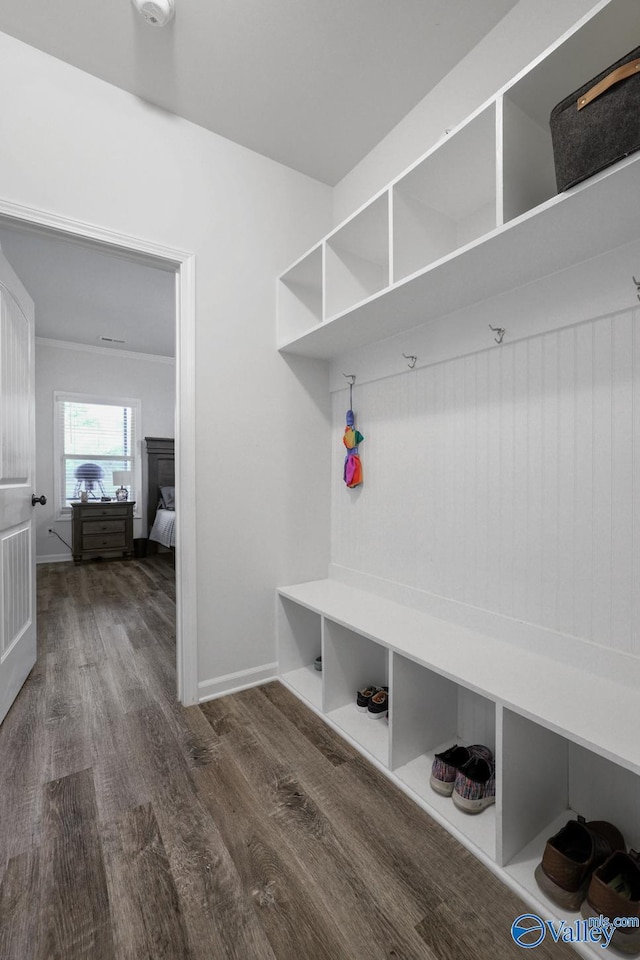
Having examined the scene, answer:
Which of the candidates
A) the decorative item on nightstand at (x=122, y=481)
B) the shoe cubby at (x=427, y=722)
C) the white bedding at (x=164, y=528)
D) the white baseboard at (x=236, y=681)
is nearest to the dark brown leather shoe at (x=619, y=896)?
the shoe cubby at (x=427, y=722)

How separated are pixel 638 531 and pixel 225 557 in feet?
5.43

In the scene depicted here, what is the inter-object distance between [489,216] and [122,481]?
5.49 meters

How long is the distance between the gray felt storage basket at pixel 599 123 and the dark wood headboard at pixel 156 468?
18.2 ft

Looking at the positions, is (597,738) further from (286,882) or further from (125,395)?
(125,395)

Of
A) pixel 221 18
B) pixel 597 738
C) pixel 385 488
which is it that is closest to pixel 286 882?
pixel 597 738

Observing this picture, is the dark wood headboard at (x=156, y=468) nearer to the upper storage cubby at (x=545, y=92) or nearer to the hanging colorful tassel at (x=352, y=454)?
the hanging colorful tassel at (x=352, y=454)

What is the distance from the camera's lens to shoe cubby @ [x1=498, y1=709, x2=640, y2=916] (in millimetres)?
1194

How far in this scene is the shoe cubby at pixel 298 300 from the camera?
2.27 metres

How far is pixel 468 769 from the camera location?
1457 mm

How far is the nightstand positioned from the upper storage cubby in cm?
532

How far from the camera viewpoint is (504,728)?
1184 millimetres

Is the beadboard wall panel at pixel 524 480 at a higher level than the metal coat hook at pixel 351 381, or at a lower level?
lower

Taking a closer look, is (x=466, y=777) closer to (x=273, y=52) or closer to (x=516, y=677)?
(x=516, y=677)

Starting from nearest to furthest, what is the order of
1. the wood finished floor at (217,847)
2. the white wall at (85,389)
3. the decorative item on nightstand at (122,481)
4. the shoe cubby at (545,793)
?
the wood finished floor at (217,847) < the shoe cubby at (545,793) < the white wall at (85,389) < the decorative item on nightstand at (122,481)
